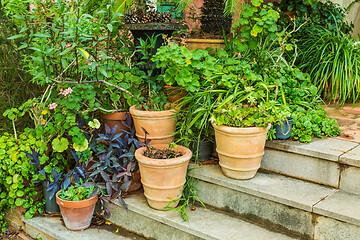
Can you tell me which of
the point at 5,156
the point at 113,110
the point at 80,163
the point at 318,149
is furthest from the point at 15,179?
the point at 318,149

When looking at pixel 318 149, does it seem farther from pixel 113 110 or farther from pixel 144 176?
pixel 113 110

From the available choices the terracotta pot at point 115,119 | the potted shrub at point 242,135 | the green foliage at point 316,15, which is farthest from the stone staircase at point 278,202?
the green foliage at point 316,15

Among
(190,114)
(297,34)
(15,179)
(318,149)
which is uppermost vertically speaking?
(297,34)

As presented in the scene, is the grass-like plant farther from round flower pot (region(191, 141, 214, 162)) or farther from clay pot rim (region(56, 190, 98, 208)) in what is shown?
clay pot rim (region(56, 190, 98, 208))

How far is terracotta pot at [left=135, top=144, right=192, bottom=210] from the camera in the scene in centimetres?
236

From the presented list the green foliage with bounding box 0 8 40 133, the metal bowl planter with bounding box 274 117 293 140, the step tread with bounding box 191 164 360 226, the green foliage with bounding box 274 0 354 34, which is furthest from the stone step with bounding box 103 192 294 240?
the green foliage with bounding box 274 0 354 34

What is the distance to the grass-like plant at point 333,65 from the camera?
350cm

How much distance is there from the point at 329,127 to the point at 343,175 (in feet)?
1.79

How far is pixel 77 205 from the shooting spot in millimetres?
2512

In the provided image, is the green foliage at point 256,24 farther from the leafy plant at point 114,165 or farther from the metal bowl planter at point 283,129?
the leafy plant at point 114,165

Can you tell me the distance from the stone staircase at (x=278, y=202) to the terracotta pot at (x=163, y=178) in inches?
3.7

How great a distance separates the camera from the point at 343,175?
7.56 ft

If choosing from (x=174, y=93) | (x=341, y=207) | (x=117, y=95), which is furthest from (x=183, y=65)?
(x=341, y=207)

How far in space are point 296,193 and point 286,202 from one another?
12 centimetres
